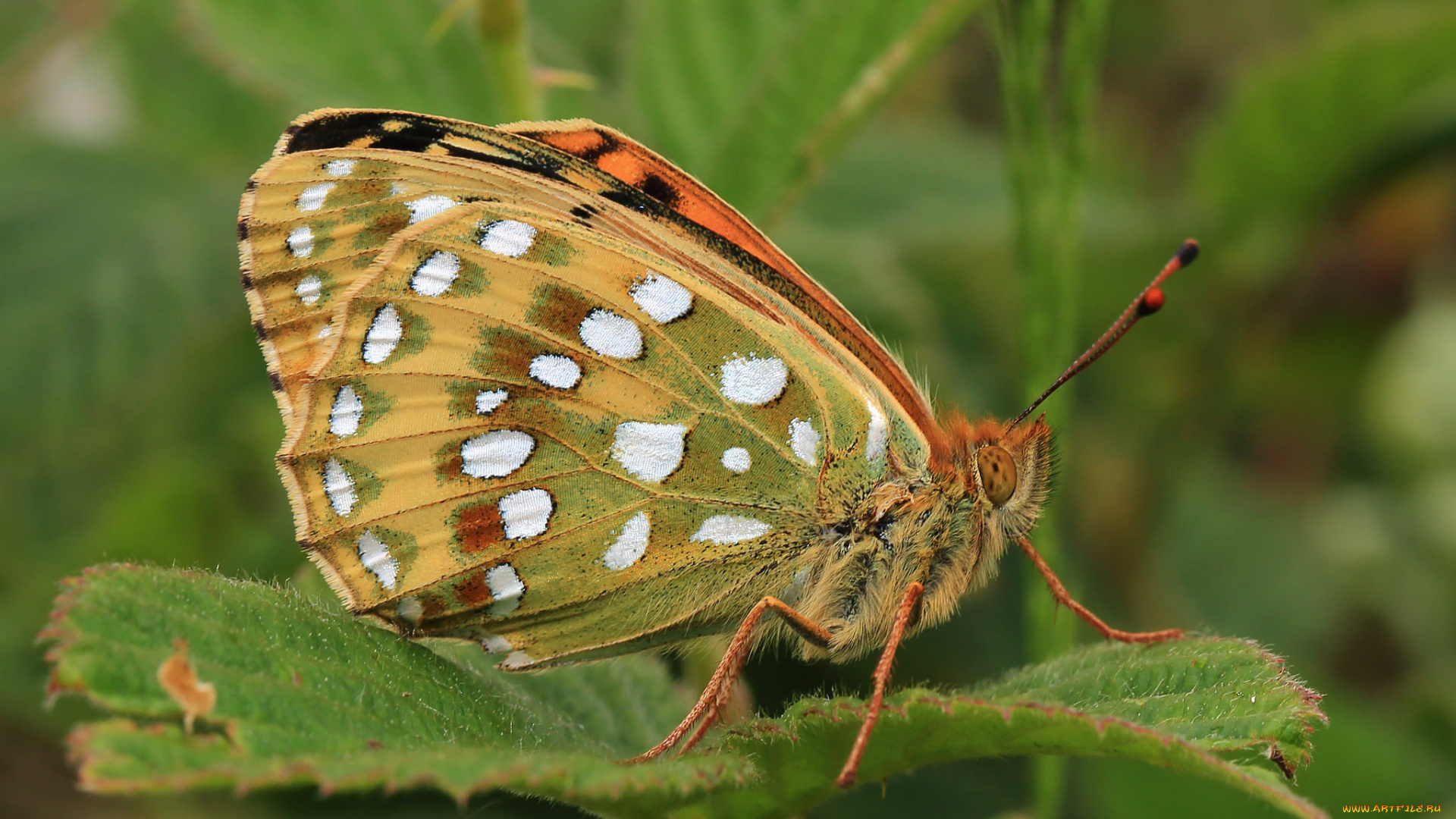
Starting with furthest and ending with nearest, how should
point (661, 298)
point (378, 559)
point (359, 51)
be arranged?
point (359, 51)
point (661, 298)
point (378, 559)

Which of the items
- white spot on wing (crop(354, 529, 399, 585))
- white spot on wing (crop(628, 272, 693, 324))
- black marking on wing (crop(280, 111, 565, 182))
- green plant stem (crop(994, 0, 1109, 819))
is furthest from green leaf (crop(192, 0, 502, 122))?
green plant stem (crop(994, 0, 1109, 819))

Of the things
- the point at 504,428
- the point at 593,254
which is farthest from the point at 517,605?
the point at 593,254

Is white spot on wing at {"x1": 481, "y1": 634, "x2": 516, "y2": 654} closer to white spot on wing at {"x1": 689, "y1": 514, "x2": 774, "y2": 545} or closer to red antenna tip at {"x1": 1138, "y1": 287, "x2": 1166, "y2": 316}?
white spot on wing at {"x1": 689, "y1": 514, "x2": 774, "y2": 545}

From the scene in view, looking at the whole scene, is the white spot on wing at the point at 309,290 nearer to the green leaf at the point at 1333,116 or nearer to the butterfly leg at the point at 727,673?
the butterfly leg at the point at 727,673

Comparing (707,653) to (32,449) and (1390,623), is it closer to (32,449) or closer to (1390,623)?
(32,449)

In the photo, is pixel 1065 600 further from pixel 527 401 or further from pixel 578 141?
pixel 578 141

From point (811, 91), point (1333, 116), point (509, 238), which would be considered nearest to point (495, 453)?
point (509, 238)

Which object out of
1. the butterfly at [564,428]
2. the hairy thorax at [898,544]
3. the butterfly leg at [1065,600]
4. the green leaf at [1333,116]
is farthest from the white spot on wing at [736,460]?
the green leaf at [1333,116]
